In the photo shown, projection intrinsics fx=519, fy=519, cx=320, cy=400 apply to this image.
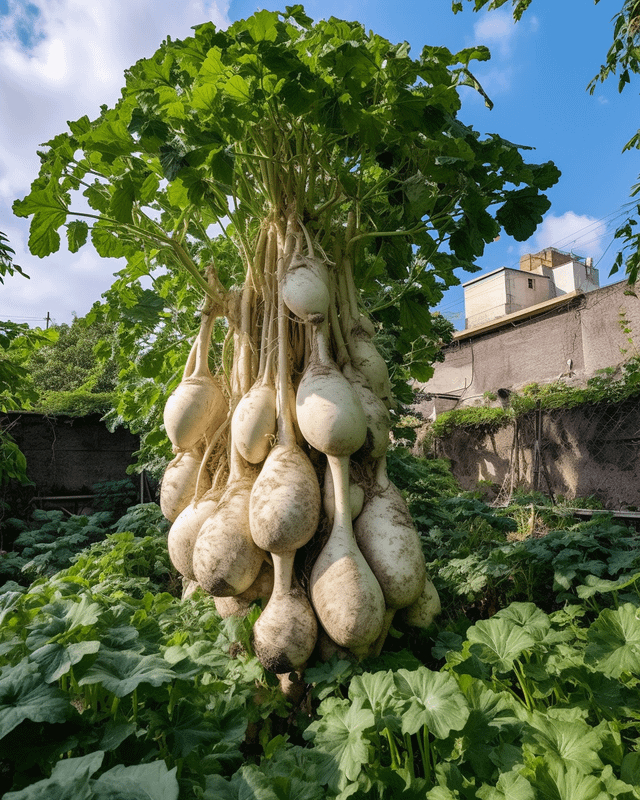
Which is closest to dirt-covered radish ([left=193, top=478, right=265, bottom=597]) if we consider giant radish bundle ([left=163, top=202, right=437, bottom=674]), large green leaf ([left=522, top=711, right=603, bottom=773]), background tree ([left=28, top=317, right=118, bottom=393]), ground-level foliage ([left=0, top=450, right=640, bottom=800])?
giant radish bundle ([left=163, top=202, right=437, bottom=674])

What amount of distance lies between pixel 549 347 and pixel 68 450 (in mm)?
9364

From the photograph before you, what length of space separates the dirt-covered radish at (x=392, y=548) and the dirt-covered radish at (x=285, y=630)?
0.76 feet

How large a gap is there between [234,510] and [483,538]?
1.72 m

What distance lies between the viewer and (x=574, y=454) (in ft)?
30.7

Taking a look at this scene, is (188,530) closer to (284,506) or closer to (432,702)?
(284,506)

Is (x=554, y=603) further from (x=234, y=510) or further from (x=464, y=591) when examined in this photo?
(x=234, y=510)

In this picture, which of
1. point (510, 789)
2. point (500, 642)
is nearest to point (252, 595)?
point (500, 642)

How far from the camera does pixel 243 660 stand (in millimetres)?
1576

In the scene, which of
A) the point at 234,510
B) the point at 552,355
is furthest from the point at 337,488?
the point at 552,355

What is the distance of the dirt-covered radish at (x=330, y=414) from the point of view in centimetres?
156

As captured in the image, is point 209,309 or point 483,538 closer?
point 209,309

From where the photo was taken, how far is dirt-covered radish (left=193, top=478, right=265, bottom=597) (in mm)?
1538

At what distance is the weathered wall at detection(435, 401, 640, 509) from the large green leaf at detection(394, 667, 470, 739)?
8803mm

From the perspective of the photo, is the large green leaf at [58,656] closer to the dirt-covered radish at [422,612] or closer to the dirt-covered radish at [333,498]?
the dirt-covered radish at [333,498]
